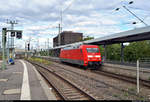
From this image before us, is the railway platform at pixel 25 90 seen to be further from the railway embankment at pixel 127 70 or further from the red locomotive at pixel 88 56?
the railway embankment at pixel 127 70

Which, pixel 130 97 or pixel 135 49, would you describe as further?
pixel 135 49

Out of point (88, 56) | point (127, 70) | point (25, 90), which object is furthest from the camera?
point (88, 56)

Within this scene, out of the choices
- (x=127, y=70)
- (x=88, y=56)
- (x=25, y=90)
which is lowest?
(x=25, y=90)

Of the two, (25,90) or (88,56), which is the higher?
(88,56)

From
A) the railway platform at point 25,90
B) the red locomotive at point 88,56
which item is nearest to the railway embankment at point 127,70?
the red locomotive at point 88,56

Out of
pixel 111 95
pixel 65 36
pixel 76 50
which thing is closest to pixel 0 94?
pixel 111 95

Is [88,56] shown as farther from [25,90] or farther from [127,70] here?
[25,90]

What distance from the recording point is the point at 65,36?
98.2 metres

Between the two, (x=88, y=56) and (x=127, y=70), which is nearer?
(x=127, y=70)

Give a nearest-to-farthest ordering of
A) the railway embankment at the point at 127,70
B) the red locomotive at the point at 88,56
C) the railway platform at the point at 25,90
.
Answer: the railway platform at the point at 25,90
the railway embankment at the point at 127,70
the red locomotive at the point at 88,56

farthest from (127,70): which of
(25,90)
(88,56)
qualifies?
(25,90)

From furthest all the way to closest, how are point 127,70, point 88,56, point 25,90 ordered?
point 88,56 → point 127,70 → point 25,90

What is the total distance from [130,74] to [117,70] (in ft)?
7.25

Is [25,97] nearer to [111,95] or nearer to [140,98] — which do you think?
[111,95]
